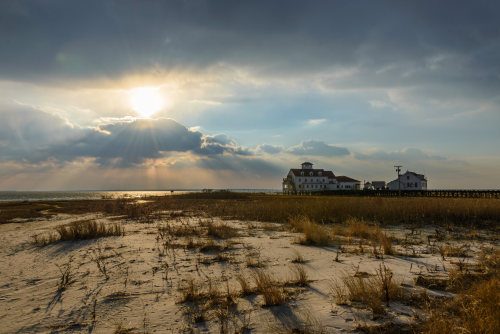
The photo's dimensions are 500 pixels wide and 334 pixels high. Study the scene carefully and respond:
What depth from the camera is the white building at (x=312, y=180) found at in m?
80.4

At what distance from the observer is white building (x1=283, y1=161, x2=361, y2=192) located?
80.4 metres

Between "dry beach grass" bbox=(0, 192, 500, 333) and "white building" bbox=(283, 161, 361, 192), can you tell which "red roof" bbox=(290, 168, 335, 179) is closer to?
"white building" bbox=(283, 161, 361, 192)

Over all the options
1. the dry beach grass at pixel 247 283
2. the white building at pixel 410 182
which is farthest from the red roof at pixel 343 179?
the dry beach grass at pixel 247 283

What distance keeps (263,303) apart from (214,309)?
762 mm

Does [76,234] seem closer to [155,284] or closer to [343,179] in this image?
[155,284]

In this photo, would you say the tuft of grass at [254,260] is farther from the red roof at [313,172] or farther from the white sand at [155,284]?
the red roof at [313,172]

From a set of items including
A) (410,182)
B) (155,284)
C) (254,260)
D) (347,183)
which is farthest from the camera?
(347,183)

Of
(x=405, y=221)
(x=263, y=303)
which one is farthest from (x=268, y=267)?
(x=405, y=221)

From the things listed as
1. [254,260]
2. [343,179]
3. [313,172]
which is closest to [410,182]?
[343,179]

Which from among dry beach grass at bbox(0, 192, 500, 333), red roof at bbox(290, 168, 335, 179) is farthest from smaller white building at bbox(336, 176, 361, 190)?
dry beach grass at bbox(0, 192, 500, 333)

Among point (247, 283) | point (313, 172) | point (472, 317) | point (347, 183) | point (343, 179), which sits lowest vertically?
point (247, 283)

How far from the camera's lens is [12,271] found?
6.54 m

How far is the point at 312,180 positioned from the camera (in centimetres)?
8212

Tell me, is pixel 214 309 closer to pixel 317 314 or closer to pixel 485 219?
pixel 317 314
